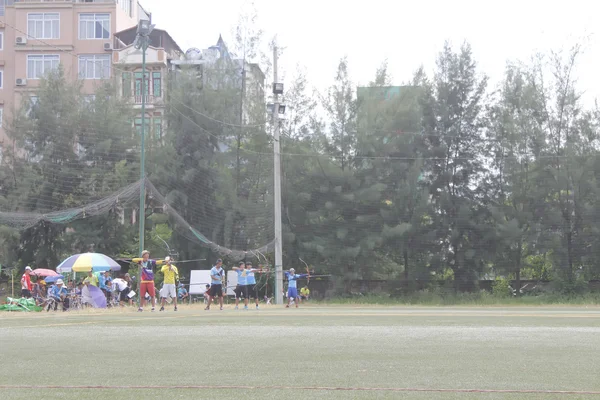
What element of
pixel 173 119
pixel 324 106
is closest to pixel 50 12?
pixel 173 119

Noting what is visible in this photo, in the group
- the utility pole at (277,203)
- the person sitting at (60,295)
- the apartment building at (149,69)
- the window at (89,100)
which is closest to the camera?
the person sitting at (60,295)

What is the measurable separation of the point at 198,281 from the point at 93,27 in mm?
28479

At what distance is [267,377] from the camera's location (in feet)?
29.2

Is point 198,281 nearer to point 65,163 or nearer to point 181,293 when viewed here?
point 181,293

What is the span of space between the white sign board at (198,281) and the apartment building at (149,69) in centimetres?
1205

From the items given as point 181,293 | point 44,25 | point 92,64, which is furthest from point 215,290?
point 44,25

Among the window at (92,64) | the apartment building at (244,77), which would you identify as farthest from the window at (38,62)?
the apartment building at (244,77)

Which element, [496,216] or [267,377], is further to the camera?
[496,216]

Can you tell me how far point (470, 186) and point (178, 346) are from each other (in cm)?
4057

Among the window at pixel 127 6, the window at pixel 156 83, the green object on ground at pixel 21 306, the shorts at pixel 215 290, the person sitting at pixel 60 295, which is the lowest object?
the green object on ground at pixel 21 306

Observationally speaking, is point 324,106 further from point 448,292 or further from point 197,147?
point 448,292

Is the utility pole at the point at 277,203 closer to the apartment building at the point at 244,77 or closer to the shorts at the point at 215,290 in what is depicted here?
the shorts at the point at 215,290

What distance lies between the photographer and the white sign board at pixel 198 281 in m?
45.6

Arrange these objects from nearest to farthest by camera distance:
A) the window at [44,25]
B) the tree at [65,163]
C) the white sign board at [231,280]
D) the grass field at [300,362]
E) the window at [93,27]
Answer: the grass field at [300,362] → the white sign board at [231,280] → the tree at [65,163] → the window at [44,25] → the window at [93,27]
